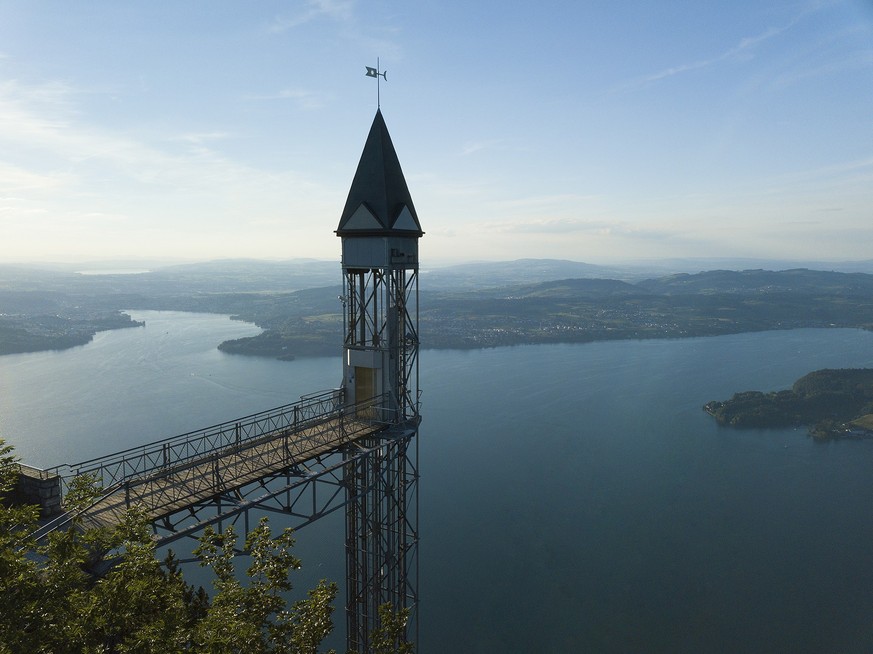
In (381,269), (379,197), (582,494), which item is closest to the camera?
(379,197)

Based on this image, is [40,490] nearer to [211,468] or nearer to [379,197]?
[211,468]

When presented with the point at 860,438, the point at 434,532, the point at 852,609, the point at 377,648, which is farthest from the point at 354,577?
the point at 860,438

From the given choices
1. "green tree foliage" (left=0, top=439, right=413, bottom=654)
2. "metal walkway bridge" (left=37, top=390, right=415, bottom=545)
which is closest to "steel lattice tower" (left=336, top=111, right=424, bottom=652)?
"metal walkway bridge" (left=37, top=390, right=415, bottom=545)

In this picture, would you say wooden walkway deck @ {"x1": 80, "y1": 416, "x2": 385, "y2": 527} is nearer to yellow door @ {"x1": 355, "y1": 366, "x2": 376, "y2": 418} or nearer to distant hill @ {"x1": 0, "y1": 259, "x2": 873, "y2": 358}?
yellow door @ {"x1": 355, "y1": 366, "x2": 376, "y2": 418}

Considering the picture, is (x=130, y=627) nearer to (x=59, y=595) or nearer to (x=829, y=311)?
(x=59, y=595)

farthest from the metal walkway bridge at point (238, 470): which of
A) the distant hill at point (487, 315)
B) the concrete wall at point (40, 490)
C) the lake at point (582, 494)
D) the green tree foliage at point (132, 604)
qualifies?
the distant hill at point (487, 315)

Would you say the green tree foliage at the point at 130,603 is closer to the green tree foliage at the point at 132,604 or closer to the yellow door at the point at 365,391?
the green tree foliage at the point at 132,604

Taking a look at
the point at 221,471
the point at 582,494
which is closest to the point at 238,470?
the point at 221,471
